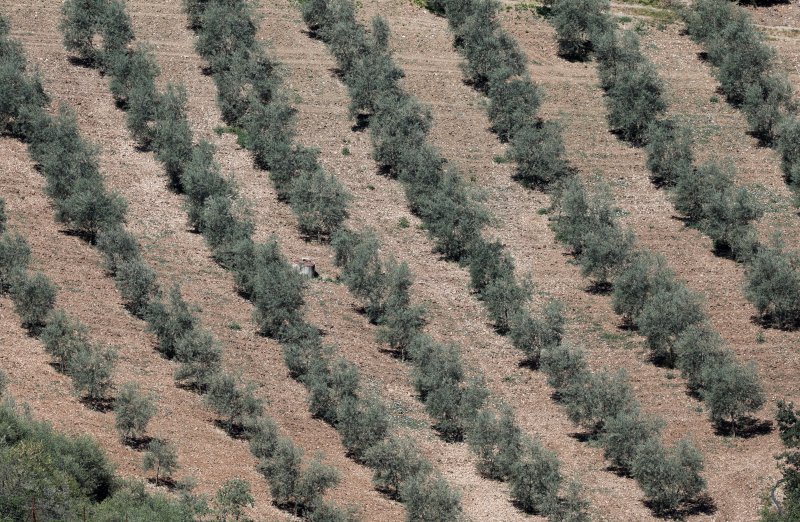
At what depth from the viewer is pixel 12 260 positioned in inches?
2963

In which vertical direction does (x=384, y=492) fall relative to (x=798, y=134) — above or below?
below

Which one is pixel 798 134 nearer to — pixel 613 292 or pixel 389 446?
pixel 613 292

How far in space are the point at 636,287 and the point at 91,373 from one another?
25.6m

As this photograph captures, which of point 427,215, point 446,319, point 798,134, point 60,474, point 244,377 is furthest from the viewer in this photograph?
point 798,134

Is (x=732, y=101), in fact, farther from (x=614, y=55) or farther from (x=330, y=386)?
(x=330, y=386)

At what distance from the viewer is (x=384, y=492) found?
226ft

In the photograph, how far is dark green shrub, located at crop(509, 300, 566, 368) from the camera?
257 feet

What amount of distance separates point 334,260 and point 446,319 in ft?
20.8

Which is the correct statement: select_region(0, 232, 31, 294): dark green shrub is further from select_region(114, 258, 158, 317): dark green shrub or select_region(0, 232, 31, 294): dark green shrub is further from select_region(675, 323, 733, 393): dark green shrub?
select_region(675, 323, 733, 393): dark green shrub

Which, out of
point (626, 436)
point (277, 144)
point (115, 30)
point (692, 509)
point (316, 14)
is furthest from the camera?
point (316, 14)

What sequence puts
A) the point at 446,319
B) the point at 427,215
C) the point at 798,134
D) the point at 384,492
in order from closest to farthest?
the point at 384,492, the point at 446,319, the point at 427,215, the point at 798,134

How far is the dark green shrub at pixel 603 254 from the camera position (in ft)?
273

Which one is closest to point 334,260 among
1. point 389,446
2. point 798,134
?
point 389,446

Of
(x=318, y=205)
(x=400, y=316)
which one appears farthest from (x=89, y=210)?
(x=400, y=316)
